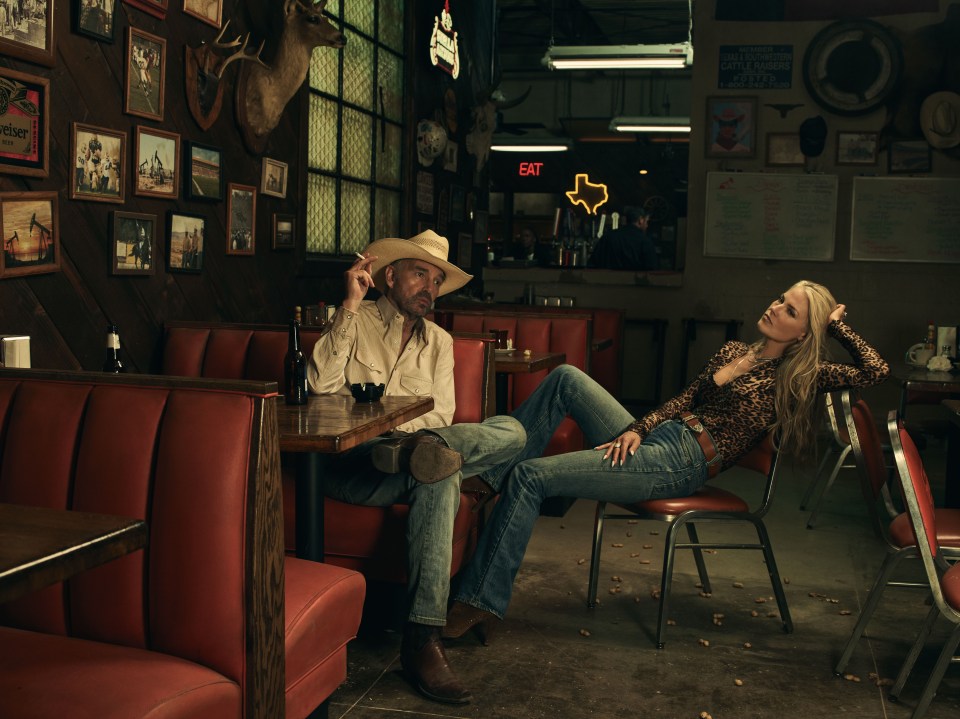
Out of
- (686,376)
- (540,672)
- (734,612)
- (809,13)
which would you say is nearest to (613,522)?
(734,612)

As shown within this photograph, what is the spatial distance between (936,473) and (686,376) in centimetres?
246

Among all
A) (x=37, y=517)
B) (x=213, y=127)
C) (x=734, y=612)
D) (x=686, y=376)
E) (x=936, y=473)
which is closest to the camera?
(x=37, y=517)

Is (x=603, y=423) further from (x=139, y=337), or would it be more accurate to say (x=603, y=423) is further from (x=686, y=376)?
(x=686, y=376)

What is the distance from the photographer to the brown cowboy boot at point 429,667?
9.28 ft

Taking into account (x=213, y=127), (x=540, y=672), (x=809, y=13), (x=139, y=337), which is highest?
(x=809, y=13)

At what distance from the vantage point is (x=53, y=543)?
53.2 inches

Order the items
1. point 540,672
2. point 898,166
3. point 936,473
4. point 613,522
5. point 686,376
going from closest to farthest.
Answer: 1. point 540,672
2. point 613,522
3. point 936,473
4. point 898,166
5. point 686,376

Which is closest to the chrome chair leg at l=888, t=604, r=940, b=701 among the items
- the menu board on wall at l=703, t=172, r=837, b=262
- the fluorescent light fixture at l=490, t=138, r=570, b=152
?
the menu board on wall at l=703, t=172, r=837, b=262

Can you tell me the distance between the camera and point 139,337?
13.0ft

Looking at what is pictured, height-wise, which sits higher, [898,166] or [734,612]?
[898,166]

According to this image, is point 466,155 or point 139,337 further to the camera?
point 466,155

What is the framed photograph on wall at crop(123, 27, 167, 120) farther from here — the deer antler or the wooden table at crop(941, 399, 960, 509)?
the wooden table at crop(941, 399, 960, 509)

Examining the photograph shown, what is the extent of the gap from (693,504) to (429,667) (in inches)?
40.5

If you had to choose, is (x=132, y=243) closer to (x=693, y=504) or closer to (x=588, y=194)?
(x=693, y=504)
